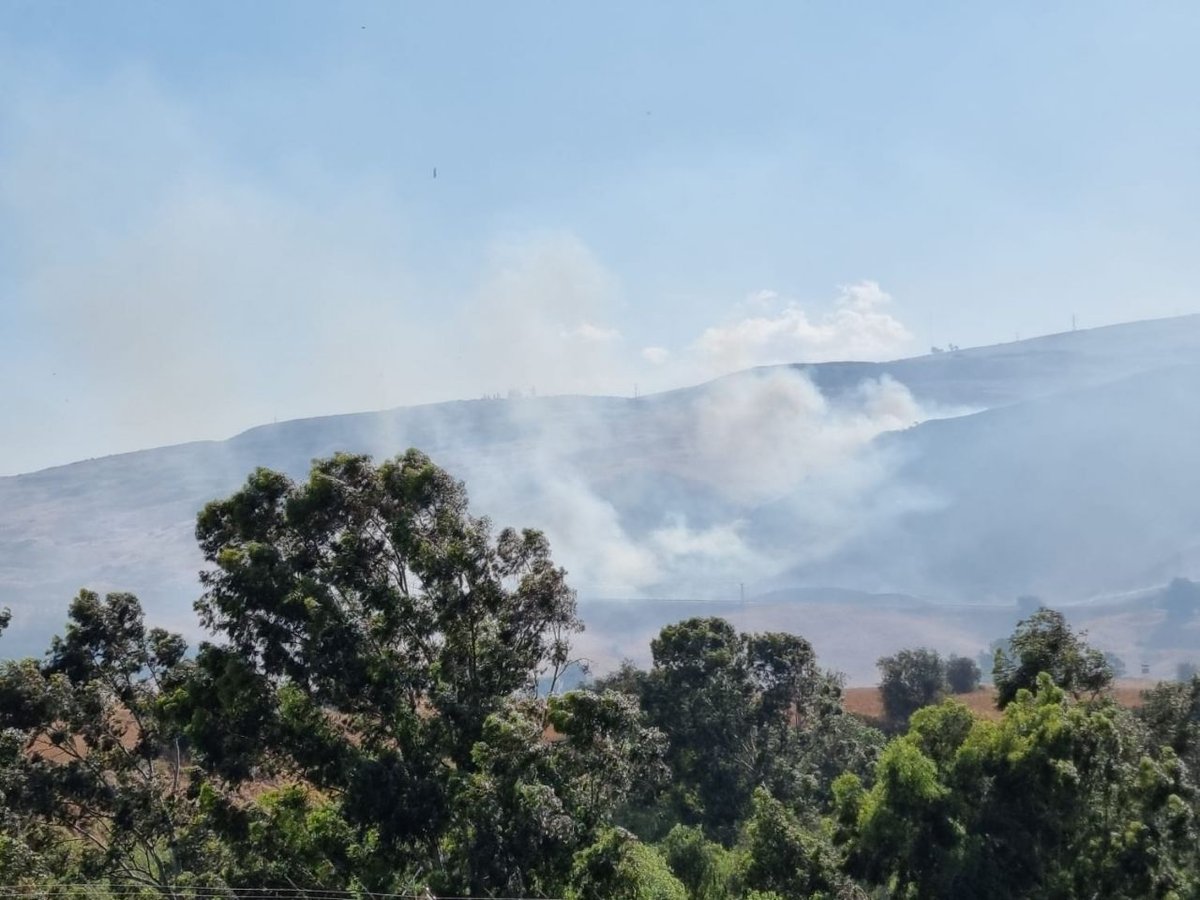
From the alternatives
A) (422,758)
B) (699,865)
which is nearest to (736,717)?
(699,865)

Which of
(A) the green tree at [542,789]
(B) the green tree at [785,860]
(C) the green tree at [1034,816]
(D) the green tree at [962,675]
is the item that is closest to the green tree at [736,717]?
(B) the green tree at [785,860]

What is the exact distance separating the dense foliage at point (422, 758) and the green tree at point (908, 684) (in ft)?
178

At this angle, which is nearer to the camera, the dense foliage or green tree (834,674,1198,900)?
the dense foliage

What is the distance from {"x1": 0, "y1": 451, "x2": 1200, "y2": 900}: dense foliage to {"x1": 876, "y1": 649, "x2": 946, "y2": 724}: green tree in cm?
5428

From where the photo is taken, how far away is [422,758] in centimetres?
2389

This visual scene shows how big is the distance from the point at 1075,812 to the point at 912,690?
58.9 m

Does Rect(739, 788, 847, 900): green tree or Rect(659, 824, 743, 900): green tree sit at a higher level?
Rect(739, 788, 847, 900): green tree

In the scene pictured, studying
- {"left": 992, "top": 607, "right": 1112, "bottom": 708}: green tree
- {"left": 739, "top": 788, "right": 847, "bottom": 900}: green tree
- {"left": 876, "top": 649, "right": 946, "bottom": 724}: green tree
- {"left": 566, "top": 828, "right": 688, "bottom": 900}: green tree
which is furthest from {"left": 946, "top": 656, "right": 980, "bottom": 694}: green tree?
{"left": 566, "top": 828, "right": 688, "bottom": 900}: green tree

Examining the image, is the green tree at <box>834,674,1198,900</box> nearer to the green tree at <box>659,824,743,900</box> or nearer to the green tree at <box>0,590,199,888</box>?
the green tree at <box>659,824,743,900</box>

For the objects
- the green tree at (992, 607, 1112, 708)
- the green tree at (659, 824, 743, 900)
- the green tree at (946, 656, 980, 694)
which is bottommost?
the green tree at (946, 656, 980, 694)

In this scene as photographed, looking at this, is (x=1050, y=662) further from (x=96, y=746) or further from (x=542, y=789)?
(x=96, y=746)

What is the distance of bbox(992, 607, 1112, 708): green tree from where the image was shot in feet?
102

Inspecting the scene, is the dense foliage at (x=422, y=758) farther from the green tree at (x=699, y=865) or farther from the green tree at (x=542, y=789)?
the green tree at (x=699, y=865)

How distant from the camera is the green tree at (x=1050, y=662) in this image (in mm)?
31094
